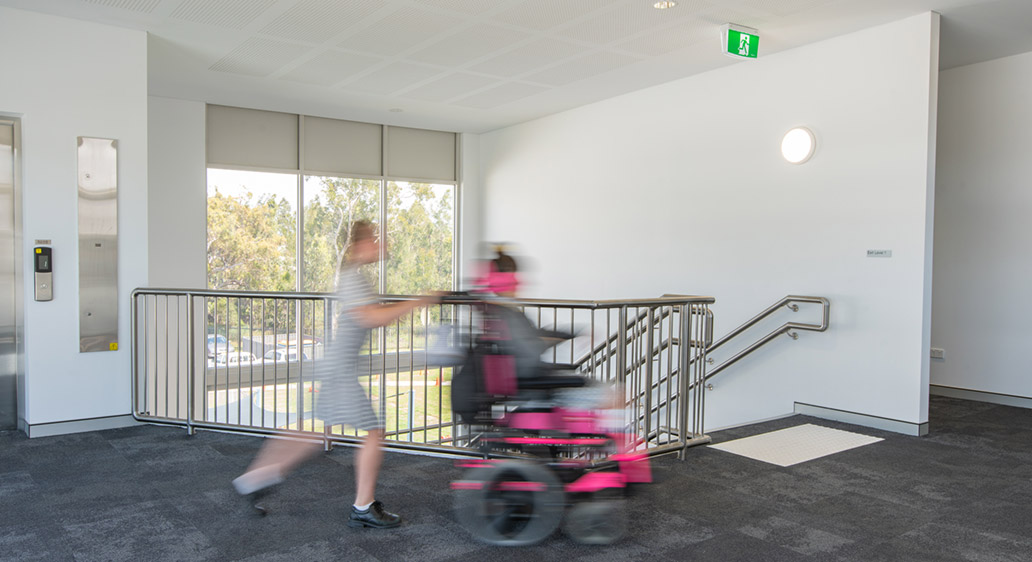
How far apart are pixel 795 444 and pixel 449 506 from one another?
2.84m

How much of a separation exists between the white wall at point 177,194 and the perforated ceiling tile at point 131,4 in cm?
→ 341

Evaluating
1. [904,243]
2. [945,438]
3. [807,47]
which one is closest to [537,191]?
[807,47]

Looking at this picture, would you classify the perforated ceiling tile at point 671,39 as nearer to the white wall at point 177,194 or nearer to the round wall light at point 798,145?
the round wall light at point 798,145

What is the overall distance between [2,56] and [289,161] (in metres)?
4.35

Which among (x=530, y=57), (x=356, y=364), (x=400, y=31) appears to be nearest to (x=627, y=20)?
(x=530, y=57)

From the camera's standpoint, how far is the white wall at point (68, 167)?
545cm

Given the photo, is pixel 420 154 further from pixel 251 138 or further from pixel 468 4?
pixel 468 4

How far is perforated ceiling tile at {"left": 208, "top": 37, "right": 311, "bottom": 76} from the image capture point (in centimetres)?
643

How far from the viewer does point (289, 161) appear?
9.62 meters

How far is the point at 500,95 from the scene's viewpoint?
8.35 meters

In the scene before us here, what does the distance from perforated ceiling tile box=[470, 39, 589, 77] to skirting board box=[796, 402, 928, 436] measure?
3.86 metres

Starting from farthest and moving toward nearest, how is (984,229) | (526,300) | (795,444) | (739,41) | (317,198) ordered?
(317,198)
(984,229)
(739,41)
(795,444)
(526,300)

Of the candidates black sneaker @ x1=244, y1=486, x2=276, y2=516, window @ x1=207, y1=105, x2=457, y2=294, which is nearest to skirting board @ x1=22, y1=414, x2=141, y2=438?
black sneaker @ x1=244, y1=486, x2=276, y2=516

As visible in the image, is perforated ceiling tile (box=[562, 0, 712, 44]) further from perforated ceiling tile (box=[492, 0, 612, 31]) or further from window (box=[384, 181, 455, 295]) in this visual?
window (box=[384, 181, 455, 295])
